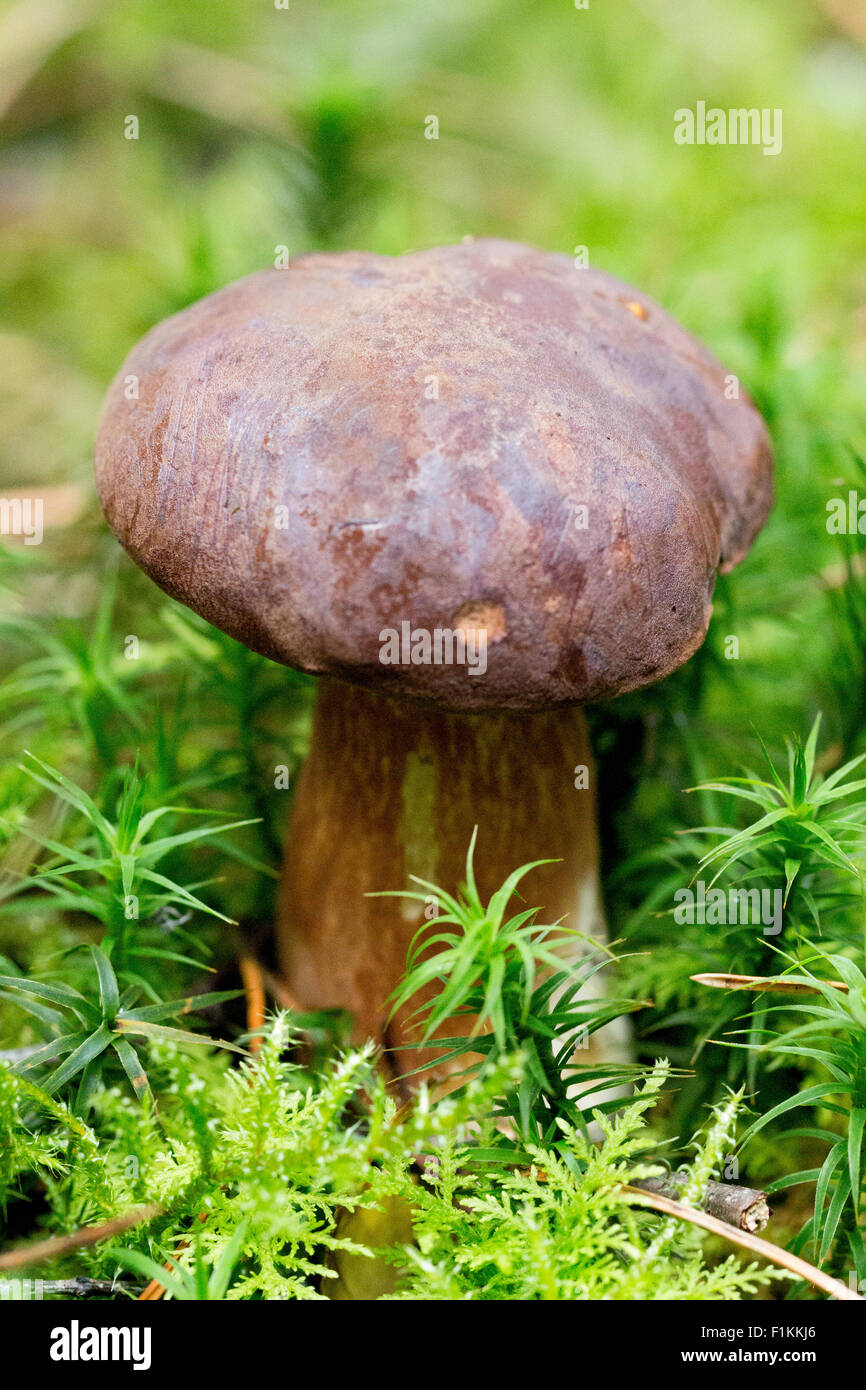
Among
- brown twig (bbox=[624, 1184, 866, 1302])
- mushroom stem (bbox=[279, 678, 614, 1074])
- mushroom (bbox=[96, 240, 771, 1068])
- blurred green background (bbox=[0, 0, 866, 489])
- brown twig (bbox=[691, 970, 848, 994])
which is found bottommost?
brown twig (bbox=[624, 1184, 866, 1302])

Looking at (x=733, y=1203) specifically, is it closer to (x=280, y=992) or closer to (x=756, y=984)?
(x=756, y=984)

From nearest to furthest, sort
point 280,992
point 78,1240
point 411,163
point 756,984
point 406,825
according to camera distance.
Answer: point 78,1240 → point 756,984 → point 406,825 → point 280,992 → point 411,163

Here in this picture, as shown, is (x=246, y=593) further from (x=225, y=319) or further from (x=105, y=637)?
(x=105, y=637)

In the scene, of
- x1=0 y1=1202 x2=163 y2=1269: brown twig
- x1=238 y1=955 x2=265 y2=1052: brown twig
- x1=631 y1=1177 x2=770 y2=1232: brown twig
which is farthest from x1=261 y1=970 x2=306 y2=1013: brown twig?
x1=631 y1=1177 x2=770 y2=1232: brown twig

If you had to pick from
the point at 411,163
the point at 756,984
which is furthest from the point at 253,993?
the point at 411,163

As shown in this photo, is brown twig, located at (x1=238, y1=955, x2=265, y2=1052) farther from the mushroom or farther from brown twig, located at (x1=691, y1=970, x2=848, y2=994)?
brown twig, located at (x1=691, y1=970, x2=848, y2=994)

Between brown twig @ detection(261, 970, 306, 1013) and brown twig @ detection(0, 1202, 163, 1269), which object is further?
brown twig @ detection(261, 970, 306, 1013)
